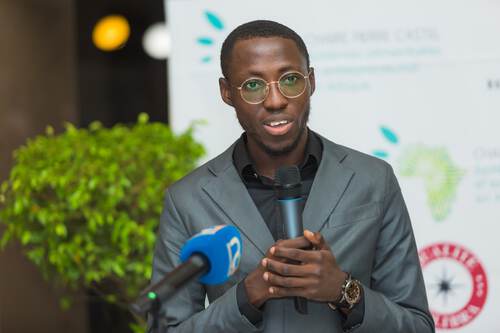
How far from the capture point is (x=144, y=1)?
22.3ft

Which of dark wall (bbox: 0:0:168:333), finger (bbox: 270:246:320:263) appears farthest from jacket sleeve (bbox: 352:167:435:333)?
dark wall (bbox: 0:0:168:333)

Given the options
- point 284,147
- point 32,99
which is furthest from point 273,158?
point 32,99

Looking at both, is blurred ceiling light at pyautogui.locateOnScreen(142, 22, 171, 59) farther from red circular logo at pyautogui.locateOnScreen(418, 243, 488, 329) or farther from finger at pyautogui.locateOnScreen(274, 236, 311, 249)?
finger at pyautogui.locateOnScreen(274, 236, 311, 249)

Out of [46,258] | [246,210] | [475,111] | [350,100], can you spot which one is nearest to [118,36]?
[46,258]

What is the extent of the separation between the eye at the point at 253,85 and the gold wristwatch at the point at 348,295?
547 millimetres

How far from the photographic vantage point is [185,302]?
2488 millimetres

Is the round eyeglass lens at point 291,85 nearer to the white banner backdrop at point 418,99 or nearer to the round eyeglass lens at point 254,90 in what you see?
the round eyeglass lens at point 254,90

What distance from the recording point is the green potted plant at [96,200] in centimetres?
466

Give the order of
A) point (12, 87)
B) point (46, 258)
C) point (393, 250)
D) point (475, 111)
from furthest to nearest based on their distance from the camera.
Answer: point (12, 87), point (46, 258), point (475, 111), point (393, 250)

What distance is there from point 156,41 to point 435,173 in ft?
9.53

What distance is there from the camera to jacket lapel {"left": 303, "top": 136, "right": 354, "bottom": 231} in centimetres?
247

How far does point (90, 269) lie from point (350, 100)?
1609 millimetres

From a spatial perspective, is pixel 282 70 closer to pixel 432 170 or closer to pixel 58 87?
pixel 432 170

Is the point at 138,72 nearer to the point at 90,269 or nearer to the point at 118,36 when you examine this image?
the point at 118,36
